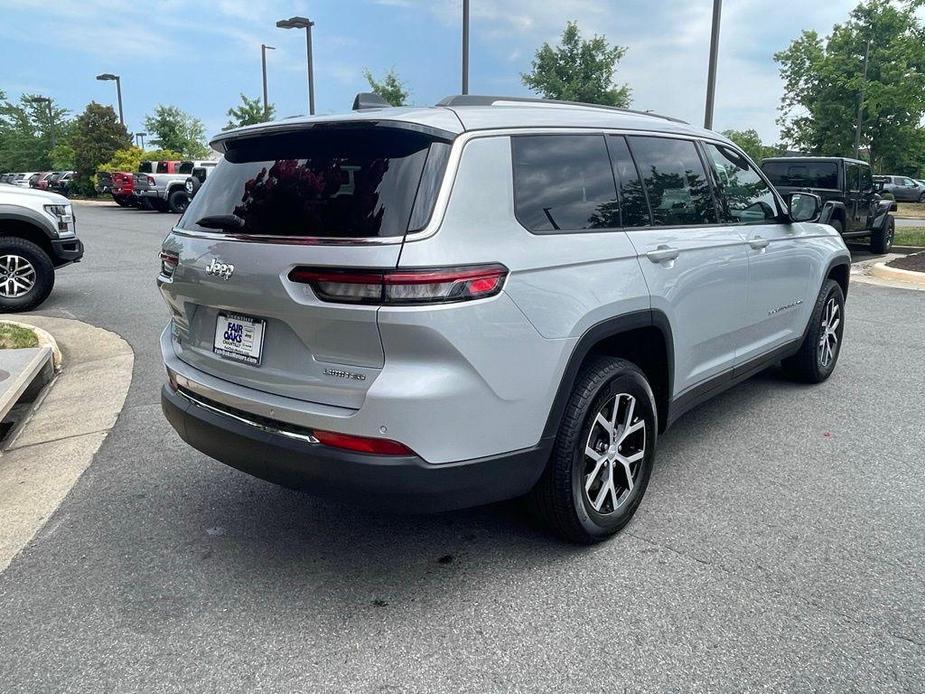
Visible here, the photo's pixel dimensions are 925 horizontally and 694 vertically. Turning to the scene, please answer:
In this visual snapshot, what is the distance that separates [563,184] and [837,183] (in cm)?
1137

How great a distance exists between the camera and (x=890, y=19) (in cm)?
2956

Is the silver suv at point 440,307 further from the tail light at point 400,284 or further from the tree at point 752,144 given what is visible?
the tree at point 752,144

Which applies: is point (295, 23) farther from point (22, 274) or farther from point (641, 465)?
point (641, 465)

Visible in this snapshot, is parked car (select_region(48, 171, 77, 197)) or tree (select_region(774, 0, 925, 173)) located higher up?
tree (select_region(774, 0, 925, 173))

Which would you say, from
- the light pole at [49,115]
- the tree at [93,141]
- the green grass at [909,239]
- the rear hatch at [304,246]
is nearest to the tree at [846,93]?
the green grass at [909,239]

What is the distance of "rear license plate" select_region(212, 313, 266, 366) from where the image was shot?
2.77m

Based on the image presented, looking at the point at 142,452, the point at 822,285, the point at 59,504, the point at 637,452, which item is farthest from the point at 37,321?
the point at 822,285

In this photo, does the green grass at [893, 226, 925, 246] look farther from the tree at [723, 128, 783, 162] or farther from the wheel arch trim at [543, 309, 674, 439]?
the tree at [723, 128, 783, 162]

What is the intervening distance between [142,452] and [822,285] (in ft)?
15.6

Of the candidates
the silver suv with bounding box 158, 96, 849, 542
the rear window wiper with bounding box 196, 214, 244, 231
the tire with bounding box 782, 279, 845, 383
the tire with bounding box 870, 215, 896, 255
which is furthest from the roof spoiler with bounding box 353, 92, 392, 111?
the tire with bounding box 870, 215, 896, 255

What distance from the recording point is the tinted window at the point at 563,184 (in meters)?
2.82

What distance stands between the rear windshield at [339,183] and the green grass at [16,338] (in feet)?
14.0

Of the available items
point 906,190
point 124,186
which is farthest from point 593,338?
point 906,190

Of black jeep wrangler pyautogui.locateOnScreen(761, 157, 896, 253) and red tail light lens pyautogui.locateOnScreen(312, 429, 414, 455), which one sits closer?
red tail light lens pyautogui.locateOnScreen(312, 429, 414, 455)
